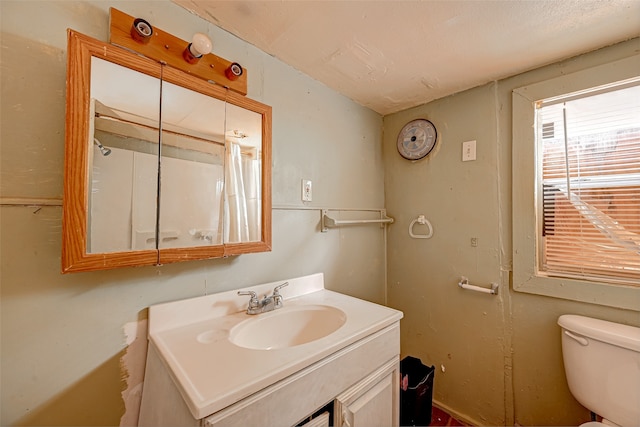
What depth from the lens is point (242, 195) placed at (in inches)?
43.2

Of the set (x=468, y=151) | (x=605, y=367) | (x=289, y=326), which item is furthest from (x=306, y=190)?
(x=605, y=367)

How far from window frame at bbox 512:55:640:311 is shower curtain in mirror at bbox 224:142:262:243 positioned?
4.57 feet

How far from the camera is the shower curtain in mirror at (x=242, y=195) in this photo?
1.06m

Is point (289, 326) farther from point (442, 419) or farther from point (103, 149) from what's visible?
point (442, 419)

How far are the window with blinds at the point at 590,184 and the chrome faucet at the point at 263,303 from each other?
141 cm

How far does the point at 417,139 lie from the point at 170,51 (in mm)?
1502

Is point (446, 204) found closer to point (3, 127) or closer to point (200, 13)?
point (200, 13)

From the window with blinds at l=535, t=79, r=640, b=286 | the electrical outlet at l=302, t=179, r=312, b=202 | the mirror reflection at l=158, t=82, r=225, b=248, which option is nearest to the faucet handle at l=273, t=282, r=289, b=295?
the mirror reflection at l=158, t=82, r=225, b=248

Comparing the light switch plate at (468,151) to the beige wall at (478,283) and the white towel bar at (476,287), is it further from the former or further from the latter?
the white towel bar at (476,287)

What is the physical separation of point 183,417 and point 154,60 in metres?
1.09

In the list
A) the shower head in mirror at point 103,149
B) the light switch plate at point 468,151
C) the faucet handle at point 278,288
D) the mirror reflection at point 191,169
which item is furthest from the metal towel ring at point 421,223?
the shower head in mirror at point 103,149

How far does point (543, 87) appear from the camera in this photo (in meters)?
1.30

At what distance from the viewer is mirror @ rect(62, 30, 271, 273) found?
2.35 ft

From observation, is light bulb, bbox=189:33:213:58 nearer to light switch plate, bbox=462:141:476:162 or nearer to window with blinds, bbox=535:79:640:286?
light switch plate, bbox=462:141:476:162
